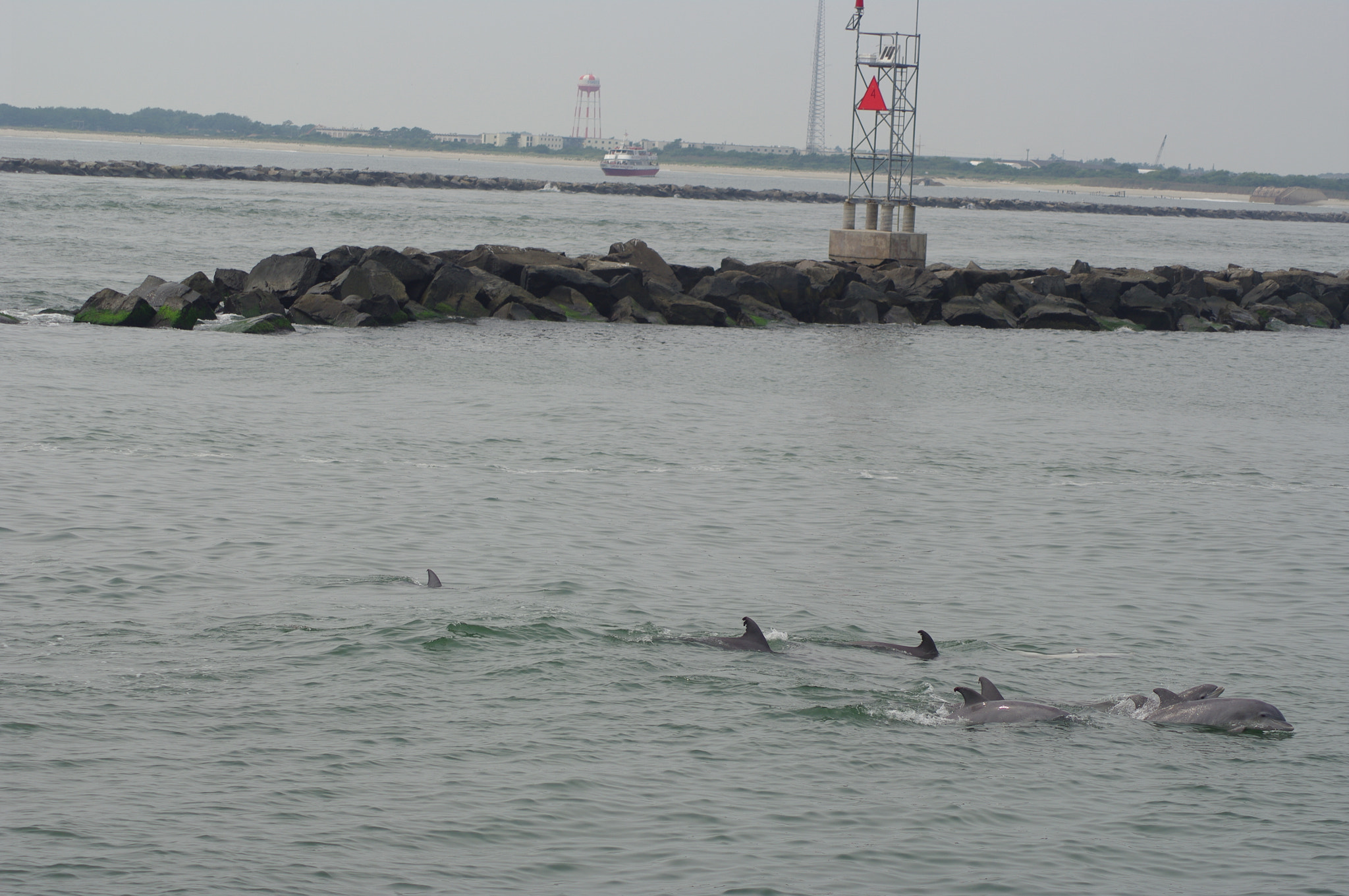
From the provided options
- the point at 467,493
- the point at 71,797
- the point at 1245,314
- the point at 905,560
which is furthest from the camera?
the point at 1245,314

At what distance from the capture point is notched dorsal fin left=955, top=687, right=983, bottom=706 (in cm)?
920

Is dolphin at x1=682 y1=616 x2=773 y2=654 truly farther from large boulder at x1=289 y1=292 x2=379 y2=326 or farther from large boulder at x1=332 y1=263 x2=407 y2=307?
large boulder at x1=332 y1=263 x2=407 y2=307

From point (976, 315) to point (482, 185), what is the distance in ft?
324

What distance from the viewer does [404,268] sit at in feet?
111

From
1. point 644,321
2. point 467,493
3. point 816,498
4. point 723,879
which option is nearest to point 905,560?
point 816,498

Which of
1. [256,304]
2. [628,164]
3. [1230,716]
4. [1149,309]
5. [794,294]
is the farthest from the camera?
[628,164]

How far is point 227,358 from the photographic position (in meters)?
25.9

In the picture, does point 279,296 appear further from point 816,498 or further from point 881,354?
point 816,498

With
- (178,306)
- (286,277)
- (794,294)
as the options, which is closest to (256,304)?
(286,277)

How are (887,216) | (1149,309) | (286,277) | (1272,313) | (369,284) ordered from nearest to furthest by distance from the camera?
(369,284) → (286,277) → (1149,309) → (1272,313) → (887,216)

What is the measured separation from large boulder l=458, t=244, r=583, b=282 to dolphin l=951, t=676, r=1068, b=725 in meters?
27.9

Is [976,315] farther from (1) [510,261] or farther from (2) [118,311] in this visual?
(2) [118,311]

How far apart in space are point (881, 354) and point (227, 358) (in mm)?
14194

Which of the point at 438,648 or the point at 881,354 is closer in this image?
the point at 438,648
